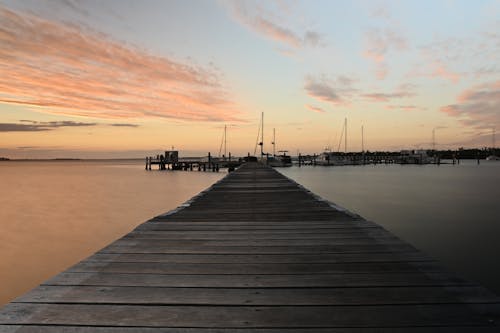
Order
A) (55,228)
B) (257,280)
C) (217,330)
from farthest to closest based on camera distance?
(55,228) < (257,280) < (217,330)

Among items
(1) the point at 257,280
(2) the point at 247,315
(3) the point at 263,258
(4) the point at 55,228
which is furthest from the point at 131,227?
(2) the point at 247,315

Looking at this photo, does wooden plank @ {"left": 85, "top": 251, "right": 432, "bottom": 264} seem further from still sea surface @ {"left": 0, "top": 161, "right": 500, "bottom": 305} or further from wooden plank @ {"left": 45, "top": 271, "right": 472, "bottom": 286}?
still sea surface @ {"left": 0, "top": 161, "right": 500, "bottom": 305}

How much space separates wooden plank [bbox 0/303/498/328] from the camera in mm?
1917

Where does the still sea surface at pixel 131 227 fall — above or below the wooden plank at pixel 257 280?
below

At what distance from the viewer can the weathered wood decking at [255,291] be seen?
6.30ft

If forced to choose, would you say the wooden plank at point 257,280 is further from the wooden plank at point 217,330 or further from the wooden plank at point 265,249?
the wooden plank at point 265,249

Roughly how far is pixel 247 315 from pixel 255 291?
1.16 ft

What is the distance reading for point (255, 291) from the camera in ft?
7.77

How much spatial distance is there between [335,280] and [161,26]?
580 inches

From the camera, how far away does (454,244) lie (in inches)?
387

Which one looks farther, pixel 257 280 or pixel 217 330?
pixel 257 280

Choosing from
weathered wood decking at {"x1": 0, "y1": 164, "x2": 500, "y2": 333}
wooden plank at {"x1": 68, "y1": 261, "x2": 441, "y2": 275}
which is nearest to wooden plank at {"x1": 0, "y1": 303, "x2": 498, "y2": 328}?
weathered wood decking at {"x1": 0, "y1": 164, "x2": 500, "y2": 333}

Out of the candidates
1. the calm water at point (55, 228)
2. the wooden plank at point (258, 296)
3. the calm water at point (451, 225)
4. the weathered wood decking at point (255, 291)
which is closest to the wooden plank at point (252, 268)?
the weathered wood decking at point (255, 291)

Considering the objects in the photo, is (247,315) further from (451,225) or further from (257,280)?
(451,225)
